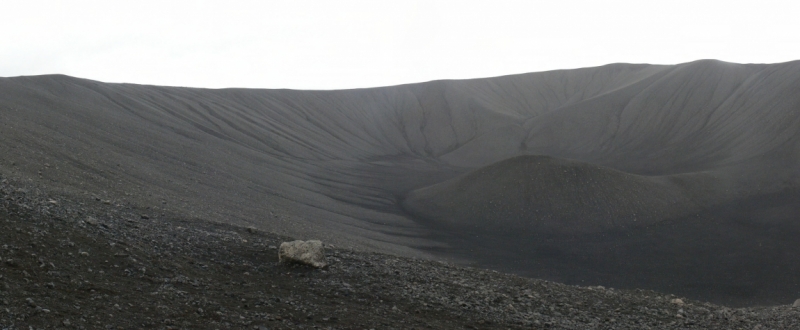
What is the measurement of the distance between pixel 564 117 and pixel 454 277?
52042mm

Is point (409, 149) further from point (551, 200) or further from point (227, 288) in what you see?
point (227, 288)

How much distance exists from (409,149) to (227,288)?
54.6 metres

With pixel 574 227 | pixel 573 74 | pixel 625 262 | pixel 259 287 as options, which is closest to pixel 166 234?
pixel 259 287

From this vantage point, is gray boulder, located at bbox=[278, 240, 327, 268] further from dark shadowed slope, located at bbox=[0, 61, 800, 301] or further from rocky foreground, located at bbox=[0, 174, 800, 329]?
dark shadowed slope, located at bbox=[0, 61, 800, 301]

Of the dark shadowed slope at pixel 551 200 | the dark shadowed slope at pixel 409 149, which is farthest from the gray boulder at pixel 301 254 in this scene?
the dark shadowed slope at pixel 551 200

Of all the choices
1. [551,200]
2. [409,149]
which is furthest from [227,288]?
[409,149]

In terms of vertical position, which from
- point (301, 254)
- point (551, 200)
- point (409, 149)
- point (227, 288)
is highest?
point (409, 149)

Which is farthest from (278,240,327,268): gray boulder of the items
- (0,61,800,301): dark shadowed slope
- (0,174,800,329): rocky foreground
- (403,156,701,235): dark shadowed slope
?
(403,156,701,235): dark shadowed slope

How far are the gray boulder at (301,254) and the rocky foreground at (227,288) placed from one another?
13 centimetres

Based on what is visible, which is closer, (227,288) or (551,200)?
(227,288)

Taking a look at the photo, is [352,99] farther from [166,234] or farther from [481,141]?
[166,234]

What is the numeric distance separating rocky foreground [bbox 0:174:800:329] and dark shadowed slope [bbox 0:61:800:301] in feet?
12.6

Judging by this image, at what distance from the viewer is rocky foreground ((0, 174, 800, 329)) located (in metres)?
7.64

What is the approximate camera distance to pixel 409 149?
63719 millimetres
